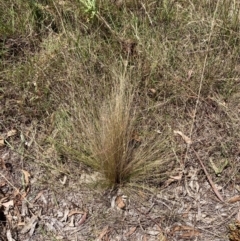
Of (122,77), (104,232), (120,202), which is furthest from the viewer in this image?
(122,77)

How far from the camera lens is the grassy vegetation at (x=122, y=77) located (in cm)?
243

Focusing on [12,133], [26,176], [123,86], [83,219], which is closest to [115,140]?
[123,86]

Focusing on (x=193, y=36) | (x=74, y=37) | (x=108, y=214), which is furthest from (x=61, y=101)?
(x=193, y=36)

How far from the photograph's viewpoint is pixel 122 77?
253 centimetres

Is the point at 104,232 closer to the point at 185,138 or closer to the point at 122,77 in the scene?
the point at 185,138

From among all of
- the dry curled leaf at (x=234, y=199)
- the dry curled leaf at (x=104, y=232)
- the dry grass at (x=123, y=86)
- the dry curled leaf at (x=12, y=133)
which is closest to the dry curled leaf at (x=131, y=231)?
the dry curled leaf at (x=104, y=232)

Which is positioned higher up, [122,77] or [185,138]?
[122,77]

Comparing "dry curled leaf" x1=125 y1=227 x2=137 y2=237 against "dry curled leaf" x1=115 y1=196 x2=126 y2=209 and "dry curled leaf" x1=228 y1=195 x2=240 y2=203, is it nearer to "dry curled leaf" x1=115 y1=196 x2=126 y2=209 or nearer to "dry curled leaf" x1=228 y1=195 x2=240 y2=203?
"dry curled leaf" x1=115 y1=196 x2=126 y2=209

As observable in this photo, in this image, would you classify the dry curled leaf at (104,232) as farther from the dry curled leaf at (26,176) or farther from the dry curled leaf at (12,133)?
the dry curled leaf at (12,133)

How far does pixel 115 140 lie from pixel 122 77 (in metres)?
0.41

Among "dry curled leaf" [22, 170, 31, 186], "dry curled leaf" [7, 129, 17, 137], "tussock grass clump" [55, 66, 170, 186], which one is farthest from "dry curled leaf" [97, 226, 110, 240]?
"dry curled leaf" [7, 129, 17, 137]

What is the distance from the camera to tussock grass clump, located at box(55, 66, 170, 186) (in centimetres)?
235

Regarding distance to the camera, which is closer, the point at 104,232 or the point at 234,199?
the point at 104,232

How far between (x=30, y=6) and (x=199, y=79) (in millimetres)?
1277
